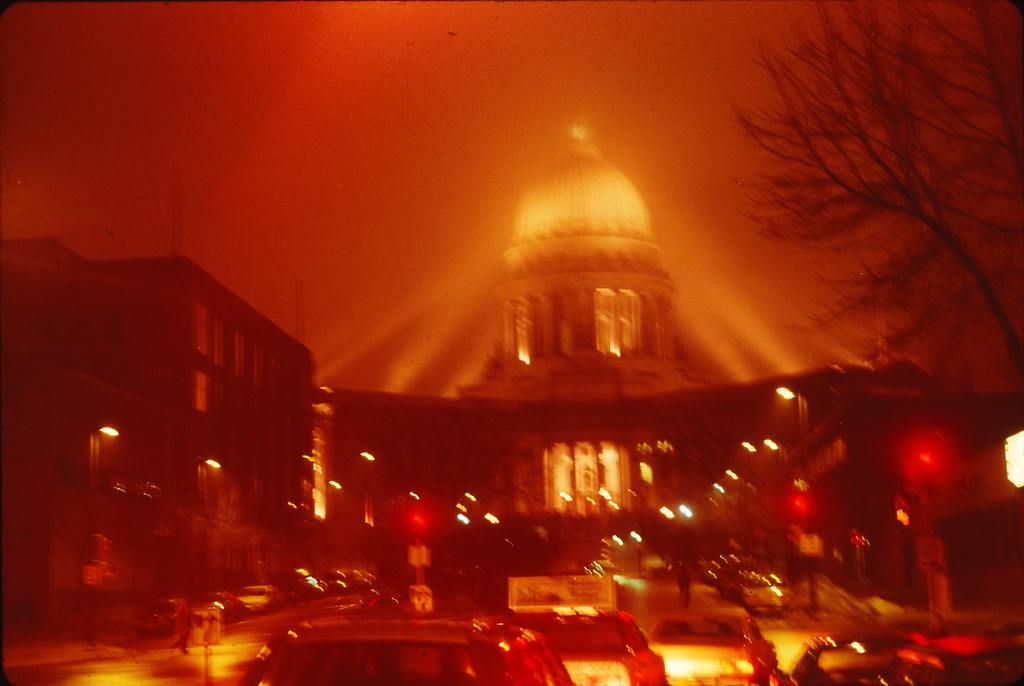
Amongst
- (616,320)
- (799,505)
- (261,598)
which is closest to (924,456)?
(799,505)

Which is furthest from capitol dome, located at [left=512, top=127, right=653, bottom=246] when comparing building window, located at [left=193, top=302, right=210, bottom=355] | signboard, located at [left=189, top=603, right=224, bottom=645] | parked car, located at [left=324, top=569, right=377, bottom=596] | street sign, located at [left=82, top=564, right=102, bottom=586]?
signboard, located at [left=189, top=603, right=224, bottom=645]

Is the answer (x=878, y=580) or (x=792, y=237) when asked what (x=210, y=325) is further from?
(x=792, y=237)

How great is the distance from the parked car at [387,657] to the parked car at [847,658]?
490cm

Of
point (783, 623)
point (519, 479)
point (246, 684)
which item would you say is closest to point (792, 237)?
point (246, 684)

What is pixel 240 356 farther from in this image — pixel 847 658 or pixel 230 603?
pixel 847 658

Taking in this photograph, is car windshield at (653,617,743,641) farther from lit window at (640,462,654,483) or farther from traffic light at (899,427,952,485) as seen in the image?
lit window at (640,462,654,483)

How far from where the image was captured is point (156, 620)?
34.4 metres

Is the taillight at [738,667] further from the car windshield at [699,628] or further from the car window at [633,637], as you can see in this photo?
the car window at [633,637]

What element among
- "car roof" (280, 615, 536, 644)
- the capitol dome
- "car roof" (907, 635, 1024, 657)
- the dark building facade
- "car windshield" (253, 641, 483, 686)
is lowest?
"car roof" (907, 635, 1024, 657)

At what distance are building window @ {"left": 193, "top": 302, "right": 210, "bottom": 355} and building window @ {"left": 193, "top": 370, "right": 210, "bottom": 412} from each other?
82 cm

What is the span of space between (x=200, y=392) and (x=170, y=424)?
361 cm

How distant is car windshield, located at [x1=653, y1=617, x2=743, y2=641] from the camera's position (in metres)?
18.1

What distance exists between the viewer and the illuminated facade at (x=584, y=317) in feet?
335

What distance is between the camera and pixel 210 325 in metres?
50.4
